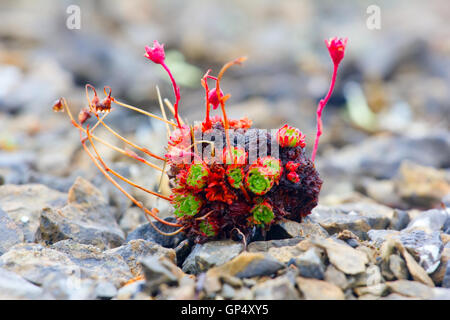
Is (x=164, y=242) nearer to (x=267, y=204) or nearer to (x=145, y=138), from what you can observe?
(x=267, y=204)

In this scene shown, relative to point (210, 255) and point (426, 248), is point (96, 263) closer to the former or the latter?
point (210, 255)

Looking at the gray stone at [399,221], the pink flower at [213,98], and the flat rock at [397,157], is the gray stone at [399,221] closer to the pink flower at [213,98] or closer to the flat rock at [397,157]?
the pink flower at [213,98]

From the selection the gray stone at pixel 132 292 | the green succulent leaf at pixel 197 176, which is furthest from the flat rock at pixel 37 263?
the green succulent leaf at pixel 197 176

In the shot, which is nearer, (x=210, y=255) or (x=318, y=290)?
(x=318, y=290)

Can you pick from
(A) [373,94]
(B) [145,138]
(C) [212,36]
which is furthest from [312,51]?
(B) [145,138]

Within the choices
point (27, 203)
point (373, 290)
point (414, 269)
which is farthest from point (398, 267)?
point (27, 203)

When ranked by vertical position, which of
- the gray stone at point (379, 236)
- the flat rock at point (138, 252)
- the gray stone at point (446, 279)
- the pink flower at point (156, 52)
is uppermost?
the pink flower at point (156, 52)
